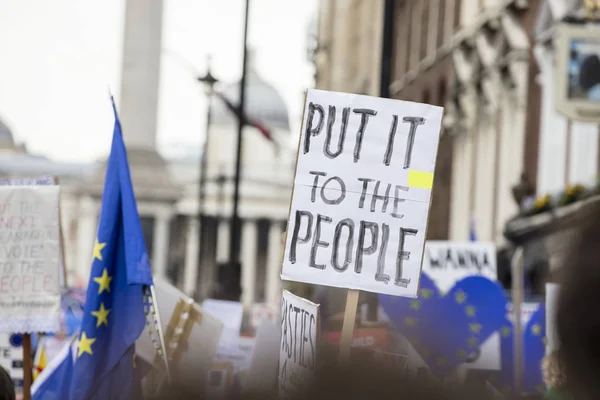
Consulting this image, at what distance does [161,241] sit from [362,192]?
2640 inches

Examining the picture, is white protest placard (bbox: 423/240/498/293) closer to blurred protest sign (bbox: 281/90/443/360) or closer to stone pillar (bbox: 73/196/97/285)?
blurred protest sign (bbox: 281/90/443/360)

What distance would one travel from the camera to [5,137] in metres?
83.0

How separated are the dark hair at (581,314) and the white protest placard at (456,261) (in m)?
10.5

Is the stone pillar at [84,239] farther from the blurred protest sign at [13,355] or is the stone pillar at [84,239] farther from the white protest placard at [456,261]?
the blurred protest sign at [13,355]

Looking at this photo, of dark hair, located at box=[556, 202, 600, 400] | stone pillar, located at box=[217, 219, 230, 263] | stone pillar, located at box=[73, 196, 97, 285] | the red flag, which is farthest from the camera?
stone pillar, located at box=[217, 219, 230, 263]

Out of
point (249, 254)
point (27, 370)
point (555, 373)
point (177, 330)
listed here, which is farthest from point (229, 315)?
point (249, 254)

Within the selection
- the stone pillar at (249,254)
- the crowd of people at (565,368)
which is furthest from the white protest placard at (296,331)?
the stone pillar at (249,254)

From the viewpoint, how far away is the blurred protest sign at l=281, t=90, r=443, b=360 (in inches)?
243

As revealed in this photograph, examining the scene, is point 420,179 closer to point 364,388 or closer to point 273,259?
point 364,388

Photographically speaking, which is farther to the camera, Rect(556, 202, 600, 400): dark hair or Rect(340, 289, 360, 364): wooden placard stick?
Rect(340, 289, 360, 364): wooden placard stick

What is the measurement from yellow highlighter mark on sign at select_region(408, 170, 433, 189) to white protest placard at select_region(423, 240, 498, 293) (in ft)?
20.6

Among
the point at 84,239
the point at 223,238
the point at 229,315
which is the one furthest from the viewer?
the point at 223,238

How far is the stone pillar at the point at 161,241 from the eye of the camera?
227 feet

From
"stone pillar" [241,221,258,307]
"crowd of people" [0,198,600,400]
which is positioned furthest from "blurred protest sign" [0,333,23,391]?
"stone pillar" [241,221,258,307]
